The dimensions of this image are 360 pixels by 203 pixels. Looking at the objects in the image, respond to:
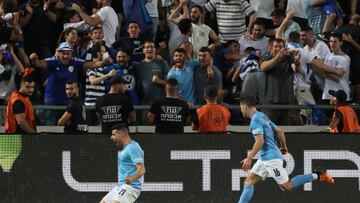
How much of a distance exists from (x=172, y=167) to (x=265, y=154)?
2273 millimetres

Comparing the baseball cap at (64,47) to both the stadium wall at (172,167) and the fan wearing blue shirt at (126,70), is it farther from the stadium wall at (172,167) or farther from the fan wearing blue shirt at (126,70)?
the stadium wall at (172,167)

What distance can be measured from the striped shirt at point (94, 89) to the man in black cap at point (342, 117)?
13.1ft

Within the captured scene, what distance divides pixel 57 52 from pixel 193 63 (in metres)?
2.39

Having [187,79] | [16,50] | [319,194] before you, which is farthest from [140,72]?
[319,194]

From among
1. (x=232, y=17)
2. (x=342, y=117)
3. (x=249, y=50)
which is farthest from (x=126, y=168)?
(x=232, y=17)

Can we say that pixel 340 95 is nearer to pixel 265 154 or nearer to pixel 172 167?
pixel 265 154

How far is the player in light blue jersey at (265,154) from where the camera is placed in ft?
53.5

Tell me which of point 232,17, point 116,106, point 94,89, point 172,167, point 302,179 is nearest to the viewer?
point 302,179

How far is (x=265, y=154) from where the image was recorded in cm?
1659

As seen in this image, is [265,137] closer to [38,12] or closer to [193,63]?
[193,63]

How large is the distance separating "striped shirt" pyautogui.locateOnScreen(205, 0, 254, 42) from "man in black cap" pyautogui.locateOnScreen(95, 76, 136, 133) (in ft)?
10.4

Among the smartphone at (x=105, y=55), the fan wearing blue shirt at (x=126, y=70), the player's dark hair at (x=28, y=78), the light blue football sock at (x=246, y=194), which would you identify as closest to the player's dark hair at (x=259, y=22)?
the fan wearing blue shirt at (x=126, y=70)

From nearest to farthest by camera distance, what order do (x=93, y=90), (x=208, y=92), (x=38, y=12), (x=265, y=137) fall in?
(x=265, y=137)
(x=208, y=92)
(x=93, y=90)
(x=38, y=12)

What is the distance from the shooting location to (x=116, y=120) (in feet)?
58.8
